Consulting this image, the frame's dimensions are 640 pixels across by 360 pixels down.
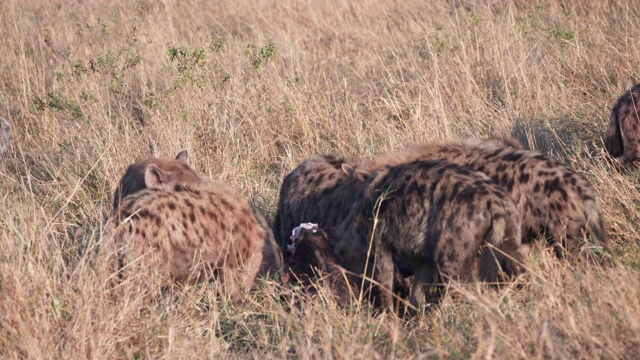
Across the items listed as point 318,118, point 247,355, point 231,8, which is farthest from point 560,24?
point 247,355

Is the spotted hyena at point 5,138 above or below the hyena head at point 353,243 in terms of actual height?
above

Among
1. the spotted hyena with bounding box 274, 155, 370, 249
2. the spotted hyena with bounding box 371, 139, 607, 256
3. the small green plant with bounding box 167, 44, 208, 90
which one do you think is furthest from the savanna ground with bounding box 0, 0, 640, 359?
the spotted hyena with bounding box 274, 155, 370, 249

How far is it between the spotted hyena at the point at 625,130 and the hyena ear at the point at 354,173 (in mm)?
1962

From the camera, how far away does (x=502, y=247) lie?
4.52 metres

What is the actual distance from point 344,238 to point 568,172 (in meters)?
1.28

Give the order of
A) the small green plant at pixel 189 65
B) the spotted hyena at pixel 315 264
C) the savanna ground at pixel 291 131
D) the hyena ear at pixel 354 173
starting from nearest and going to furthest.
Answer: the savanna ground at pixel 291 131 < the spotted hyena at pixel 315 264 < the hyena ear at pixel 354 173 < the small green plant at pixel 189 65

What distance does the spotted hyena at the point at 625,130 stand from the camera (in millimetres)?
6438

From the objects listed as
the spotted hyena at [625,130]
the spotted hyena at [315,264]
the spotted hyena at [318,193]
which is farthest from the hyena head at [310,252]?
the spotted hyena at [625,130]

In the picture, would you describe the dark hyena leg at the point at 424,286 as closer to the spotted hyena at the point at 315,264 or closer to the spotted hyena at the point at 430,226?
the spotted hyena at the point at 430,226

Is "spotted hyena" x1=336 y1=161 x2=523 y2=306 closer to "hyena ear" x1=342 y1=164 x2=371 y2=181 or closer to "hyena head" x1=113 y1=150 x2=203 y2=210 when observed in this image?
"hyena ear" x1=342 y1=164 x2=371 y2=181

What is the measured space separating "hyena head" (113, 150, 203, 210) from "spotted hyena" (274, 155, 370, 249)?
62cm

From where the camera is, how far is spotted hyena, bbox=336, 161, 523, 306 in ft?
14.7

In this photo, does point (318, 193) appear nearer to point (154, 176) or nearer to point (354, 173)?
point (354, 173)

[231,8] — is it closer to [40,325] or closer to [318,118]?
[318,118]
